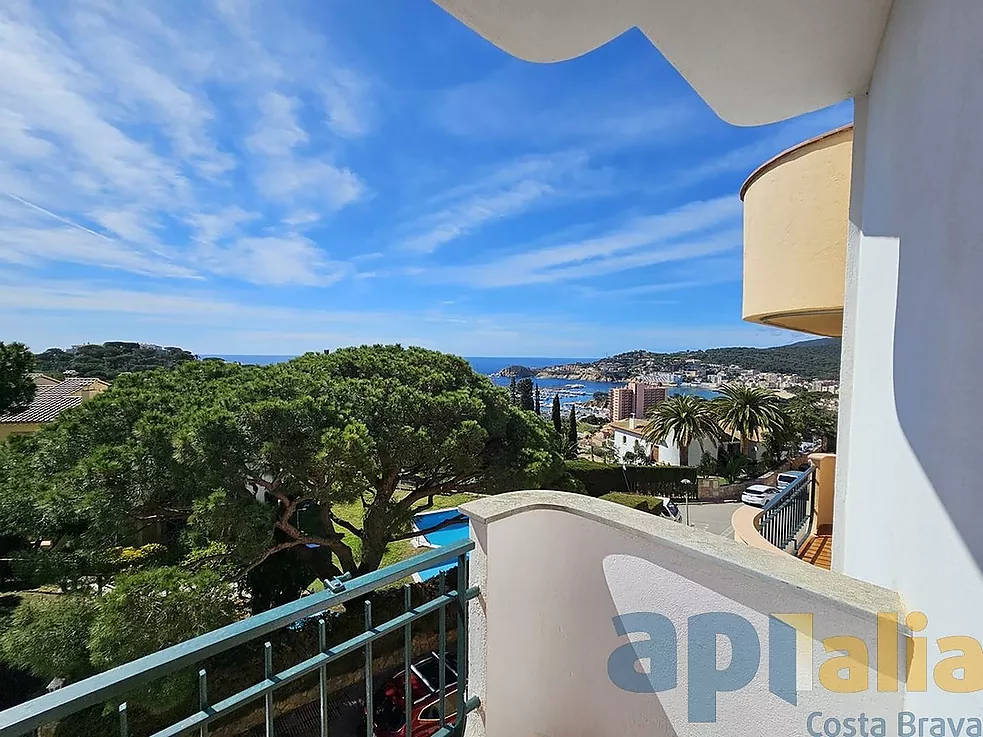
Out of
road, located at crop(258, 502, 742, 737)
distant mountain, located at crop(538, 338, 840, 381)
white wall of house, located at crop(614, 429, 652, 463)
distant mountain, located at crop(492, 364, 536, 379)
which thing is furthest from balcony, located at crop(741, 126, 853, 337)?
distant mountain, located at crop(492, 364, 536, 379)

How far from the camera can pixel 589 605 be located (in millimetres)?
1801

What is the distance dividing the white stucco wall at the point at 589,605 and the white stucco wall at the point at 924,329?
12.6 inches

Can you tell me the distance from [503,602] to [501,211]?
76.6ft

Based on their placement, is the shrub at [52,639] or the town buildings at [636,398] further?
the town buildings at [636,398]

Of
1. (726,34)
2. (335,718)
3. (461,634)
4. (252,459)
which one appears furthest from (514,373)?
(461,634)

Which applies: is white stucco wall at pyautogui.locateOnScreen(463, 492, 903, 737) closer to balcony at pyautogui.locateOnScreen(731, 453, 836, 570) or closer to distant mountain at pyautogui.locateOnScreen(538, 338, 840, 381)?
balcony at pyautogui.locateOnScreen(731, 453, 836, 570)

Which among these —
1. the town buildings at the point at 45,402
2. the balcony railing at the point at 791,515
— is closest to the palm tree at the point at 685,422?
the balcony railing at the point at 791,515

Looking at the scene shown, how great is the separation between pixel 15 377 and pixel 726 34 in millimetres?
19175

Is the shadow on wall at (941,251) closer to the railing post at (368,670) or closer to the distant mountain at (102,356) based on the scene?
the railing post at (368,670)

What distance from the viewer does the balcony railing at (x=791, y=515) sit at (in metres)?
5.56

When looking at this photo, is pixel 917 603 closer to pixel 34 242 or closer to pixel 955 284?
pixel 955 284

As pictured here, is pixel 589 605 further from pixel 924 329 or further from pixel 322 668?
pixel 924 329

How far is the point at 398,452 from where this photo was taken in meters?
7.88

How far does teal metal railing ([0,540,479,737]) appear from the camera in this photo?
86cm
